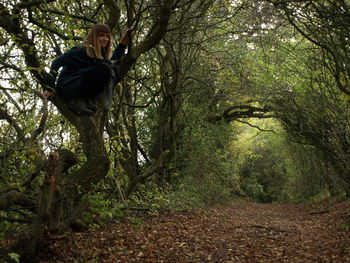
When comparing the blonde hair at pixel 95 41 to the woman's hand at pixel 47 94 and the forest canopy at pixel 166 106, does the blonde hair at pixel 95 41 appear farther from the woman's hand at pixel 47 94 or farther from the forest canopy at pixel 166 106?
the woman's hand at pixel 47 94

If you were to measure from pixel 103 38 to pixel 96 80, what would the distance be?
0.56m

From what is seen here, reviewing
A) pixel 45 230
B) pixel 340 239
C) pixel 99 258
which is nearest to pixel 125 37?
pixel 45 230

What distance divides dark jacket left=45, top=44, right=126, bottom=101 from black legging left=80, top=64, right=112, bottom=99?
0.08 m

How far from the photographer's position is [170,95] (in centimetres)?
1154

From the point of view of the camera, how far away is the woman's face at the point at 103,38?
4762mm

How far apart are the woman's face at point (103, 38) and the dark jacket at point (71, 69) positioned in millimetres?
219

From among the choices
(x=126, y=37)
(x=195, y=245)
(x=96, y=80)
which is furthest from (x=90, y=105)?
(x=195, y=245)

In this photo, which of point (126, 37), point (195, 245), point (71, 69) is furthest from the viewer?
point (195, 245)

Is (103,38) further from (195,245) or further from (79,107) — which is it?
(195,245)

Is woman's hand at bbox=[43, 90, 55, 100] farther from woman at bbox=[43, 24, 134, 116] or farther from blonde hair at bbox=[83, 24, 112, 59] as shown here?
blonde hair at bbox=[83, 24, 112, 59]

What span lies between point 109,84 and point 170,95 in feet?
21.4

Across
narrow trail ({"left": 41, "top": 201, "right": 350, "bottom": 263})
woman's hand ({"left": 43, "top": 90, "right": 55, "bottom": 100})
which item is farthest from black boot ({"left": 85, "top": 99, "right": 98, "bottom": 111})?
narrow trail ({"left": 41, "top": 201, "right": 350, "bottom": 263})

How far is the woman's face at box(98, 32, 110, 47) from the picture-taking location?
4.76 meters

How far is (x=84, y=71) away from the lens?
486 cm
